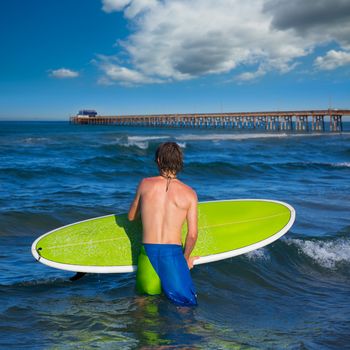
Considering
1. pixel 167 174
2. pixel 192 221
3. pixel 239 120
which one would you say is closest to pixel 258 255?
pixel 192 221

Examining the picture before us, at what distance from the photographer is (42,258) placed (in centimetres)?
382

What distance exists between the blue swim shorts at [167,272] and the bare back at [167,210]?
0.25 ft

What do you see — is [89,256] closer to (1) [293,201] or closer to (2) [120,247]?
(2) [120,247]

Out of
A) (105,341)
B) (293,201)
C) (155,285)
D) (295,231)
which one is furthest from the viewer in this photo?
(293,201)

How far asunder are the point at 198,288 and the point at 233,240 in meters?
0.66

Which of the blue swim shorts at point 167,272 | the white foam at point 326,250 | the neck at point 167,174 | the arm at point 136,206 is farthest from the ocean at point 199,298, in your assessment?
the neck at point 167,174

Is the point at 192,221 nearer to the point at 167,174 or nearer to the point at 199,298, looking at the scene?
the point at 167,174

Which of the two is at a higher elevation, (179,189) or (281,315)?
(179,189)

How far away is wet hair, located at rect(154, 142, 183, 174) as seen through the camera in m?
3.16

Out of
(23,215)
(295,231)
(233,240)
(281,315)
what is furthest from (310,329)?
(23,215)

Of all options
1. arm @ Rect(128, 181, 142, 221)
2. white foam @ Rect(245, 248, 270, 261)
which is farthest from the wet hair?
white foam @ Rect(245, 248, 270, 261)

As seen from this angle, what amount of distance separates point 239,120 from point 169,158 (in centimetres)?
6449

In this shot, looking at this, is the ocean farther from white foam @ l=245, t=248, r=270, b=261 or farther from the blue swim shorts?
the blue swim shorts

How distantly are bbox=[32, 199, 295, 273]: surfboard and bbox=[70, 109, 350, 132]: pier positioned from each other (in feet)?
155
